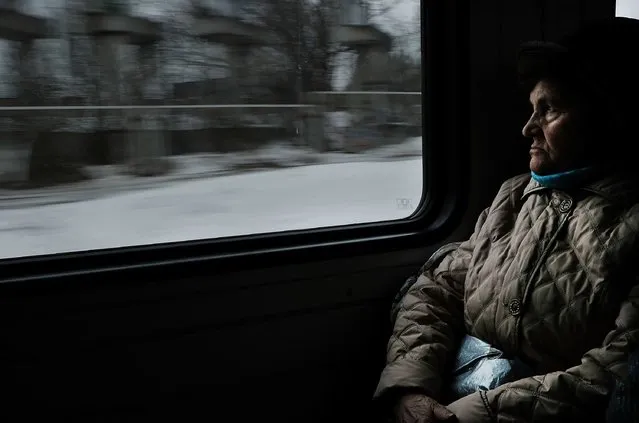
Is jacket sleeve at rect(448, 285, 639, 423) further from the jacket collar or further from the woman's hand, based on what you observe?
the jacket collar

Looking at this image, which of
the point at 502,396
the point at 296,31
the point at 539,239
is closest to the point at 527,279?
the point at 539,239

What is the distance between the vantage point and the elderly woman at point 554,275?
1621 millimetres

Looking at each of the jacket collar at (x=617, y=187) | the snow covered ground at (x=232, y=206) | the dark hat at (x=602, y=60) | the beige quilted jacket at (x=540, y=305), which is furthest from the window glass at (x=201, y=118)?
the jacket collar at (x=617, y=187)

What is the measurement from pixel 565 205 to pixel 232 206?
951 millimetres

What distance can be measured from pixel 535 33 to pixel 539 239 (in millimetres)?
949

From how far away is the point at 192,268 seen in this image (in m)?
1.94

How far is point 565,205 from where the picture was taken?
183cm

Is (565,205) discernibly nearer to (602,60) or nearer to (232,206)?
(602,60)

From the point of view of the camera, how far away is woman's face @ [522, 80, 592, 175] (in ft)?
6.11

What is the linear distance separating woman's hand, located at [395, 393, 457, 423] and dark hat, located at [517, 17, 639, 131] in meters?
0.90

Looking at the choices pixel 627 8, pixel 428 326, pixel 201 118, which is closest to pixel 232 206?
pixel 201 118

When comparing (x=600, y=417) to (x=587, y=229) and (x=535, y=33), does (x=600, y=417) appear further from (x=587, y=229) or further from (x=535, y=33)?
(x=535, y=33)

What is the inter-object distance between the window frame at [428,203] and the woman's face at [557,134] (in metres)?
0.45

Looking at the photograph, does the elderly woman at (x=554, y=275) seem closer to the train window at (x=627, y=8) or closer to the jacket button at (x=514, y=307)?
the jacket button at (x=514, y=307)
